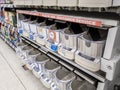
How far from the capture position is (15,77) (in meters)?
2.15

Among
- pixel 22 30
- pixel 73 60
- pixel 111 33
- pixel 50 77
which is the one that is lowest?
pixel 50 77

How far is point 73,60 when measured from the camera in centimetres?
119

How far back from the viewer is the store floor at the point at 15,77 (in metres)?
1.92

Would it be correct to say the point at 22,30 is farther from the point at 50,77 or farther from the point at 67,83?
the point at 67,83

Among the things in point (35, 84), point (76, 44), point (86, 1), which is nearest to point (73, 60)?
point (76, 44)

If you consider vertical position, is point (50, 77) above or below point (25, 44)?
below

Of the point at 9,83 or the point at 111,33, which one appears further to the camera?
the point at 9,83

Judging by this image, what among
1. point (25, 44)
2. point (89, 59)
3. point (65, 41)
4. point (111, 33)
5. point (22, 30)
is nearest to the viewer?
point (111, 33)

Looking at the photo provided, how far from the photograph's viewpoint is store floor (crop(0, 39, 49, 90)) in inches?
75.4

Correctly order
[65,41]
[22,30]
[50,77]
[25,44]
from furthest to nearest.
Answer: [25,44] → [22,30] → [50,77] → [65,41]

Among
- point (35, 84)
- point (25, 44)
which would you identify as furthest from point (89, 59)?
point (25, 44)

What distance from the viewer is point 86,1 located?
842 mm

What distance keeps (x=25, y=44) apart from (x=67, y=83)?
128 cm

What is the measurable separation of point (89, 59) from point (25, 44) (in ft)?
5.14
